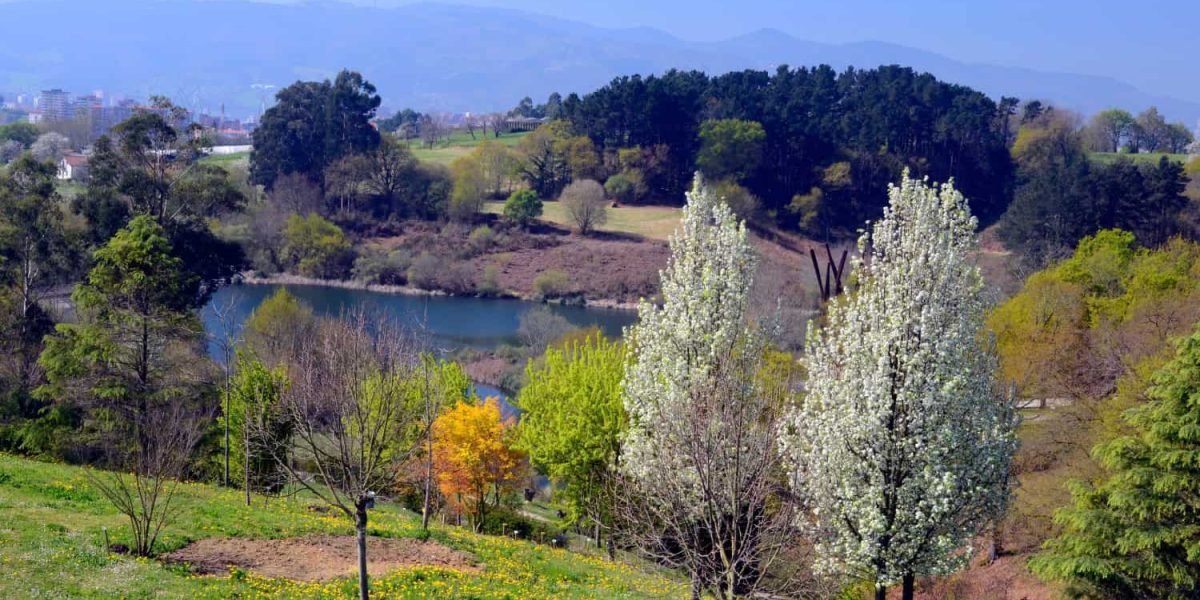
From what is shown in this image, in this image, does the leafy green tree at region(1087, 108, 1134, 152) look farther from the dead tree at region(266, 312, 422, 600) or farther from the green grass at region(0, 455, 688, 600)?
the green grass at region(0, 455, 688, 600)

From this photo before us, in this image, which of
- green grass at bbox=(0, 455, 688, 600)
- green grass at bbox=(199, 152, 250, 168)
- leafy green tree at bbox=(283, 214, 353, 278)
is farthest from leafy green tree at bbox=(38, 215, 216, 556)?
green grass at bbox=(199, 152, 250, 168)

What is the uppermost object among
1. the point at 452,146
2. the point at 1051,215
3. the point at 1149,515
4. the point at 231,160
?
the point at 452,146

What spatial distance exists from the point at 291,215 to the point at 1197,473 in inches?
3035

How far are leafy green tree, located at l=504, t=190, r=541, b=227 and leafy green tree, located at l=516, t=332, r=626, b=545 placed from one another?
67770 mm

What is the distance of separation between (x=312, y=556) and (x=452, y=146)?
110m

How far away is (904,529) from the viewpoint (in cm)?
1285

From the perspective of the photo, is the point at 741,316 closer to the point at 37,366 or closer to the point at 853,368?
the point at 853,368

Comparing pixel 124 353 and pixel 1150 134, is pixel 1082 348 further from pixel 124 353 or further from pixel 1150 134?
pixel 1150 134

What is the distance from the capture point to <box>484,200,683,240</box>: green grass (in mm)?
92125

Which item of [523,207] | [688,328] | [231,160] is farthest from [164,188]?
[231,160]

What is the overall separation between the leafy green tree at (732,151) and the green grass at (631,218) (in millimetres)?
5312

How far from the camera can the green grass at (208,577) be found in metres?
12.9

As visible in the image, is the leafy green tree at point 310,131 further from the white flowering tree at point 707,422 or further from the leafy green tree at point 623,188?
the white flowering tree at point 707,422

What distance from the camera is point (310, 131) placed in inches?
3617
